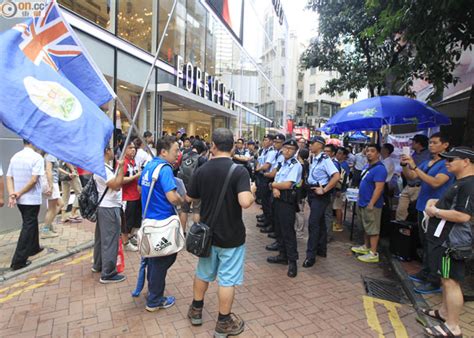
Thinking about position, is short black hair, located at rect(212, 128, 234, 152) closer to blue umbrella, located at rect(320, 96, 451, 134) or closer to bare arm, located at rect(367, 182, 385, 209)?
bare arm, located at rect(367, 182, 385, 209)

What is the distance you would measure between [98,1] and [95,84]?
800cm

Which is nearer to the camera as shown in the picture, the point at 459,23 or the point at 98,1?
the point at 459,23

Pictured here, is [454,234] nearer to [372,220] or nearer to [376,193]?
[376,193]

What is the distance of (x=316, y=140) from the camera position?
540cm

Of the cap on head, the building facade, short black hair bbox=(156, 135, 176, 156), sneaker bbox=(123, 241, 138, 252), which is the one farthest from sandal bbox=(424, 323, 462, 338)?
sneaker bbox=(123, 241, 138, 252)

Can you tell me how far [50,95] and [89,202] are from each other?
180 cm

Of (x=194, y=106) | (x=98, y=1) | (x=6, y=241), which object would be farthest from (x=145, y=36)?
(x=6, y=241)

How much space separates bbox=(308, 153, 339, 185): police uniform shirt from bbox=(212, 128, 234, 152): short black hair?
2.43 meters

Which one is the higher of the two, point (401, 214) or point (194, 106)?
point (194, 106)

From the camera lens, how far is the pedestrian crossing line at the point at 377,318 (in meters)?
3.41

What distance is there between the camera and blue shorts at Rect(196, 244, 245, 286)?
3.13 meters

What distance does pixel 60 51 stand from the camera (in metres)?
3.26

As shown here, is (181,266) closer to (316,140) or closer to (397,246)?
(316,140)

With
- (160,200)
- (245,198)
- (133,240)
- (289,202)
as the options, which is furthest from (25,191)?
(289,202)
